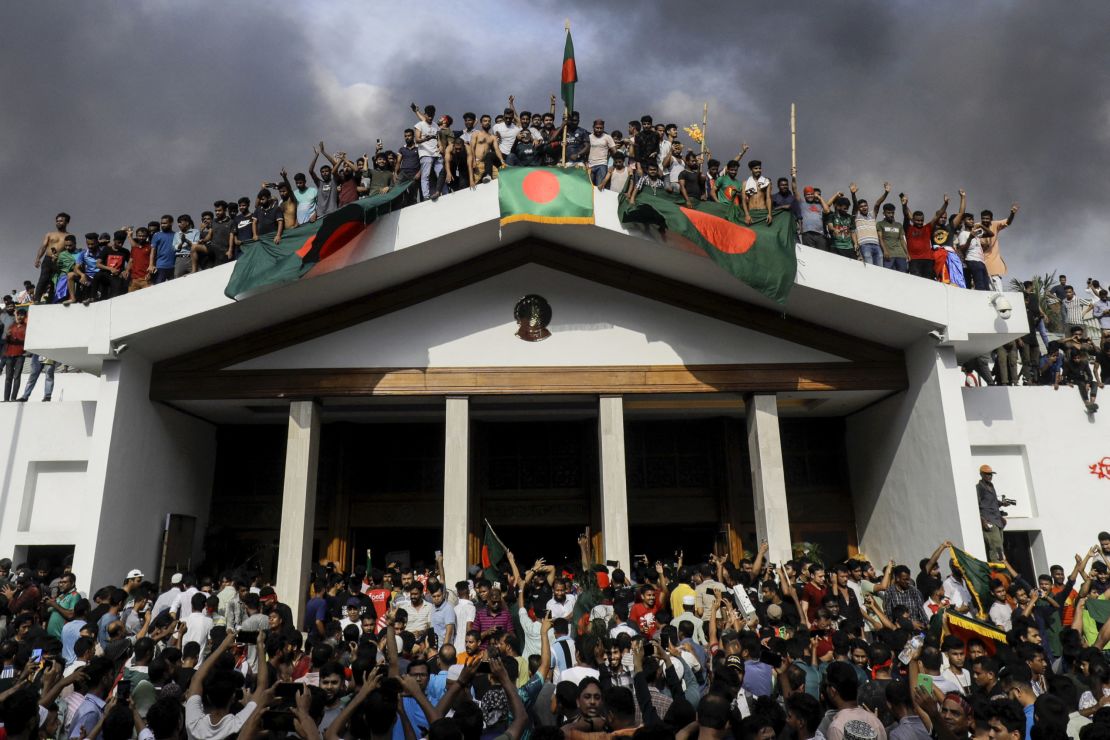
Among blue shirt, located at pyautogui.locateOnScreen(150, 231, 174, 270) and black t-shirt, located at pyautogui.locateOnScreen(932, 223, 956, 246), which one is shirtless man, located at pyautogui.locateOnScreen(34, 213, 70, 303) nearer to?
blue shirt, located at pyautogui.locateOnScreen(150, 231, 174, 270)

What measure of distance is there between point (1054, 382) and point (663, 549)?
6824 mm

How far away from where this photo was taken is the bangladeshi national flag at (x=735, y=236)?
10156 mm

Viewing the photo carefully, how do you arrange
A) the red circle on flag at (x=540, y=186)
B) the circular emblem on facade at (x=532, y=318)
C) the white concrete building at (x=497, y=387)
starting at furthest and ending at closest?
the circular emblem on facade at (x=532, y=318) < the red circle on flag at (x=540, y=186) < the white concrete building at (x=497, y=387)

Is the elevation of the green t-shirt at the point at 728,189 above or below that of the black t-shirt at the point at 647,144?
below

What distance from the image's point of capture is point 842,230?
11070 millimetres

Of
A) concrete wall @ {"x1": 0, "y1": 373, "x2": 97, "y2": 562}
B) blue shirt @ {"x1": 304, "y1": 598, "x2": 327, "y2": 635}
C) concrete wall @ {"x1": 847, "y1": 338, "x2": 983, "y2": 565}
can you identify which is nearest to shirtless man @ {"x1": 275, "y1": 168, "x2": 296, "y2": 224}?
concrete wall @ {"x1": 0, "y1": 373, "x2": 97, "y2": 562}

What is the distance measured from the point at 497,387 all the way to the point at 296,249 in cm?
324

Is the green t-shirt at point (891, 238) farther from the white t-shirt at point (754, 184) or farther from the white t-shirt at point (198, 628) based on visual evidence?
the white t-shirt at point (198, 628)

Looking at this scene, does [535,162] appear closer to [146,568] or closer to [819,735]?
[146,568]

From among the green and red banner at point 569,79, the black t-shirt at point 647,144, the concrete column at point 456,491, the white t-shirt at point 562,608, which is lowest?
the white t-shirt at point 562,608

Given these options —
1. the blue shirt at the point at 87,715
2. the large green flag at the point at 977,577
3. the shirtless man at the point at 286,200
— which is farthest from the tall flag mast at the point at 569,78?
the blue shirt at the point at 87,715

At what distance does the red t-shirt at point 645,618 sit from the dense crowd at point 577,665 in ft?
0.07

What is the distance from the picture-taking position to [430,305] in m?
11.5

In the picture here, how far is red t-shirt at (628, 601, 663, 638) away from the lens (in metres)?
7.03
